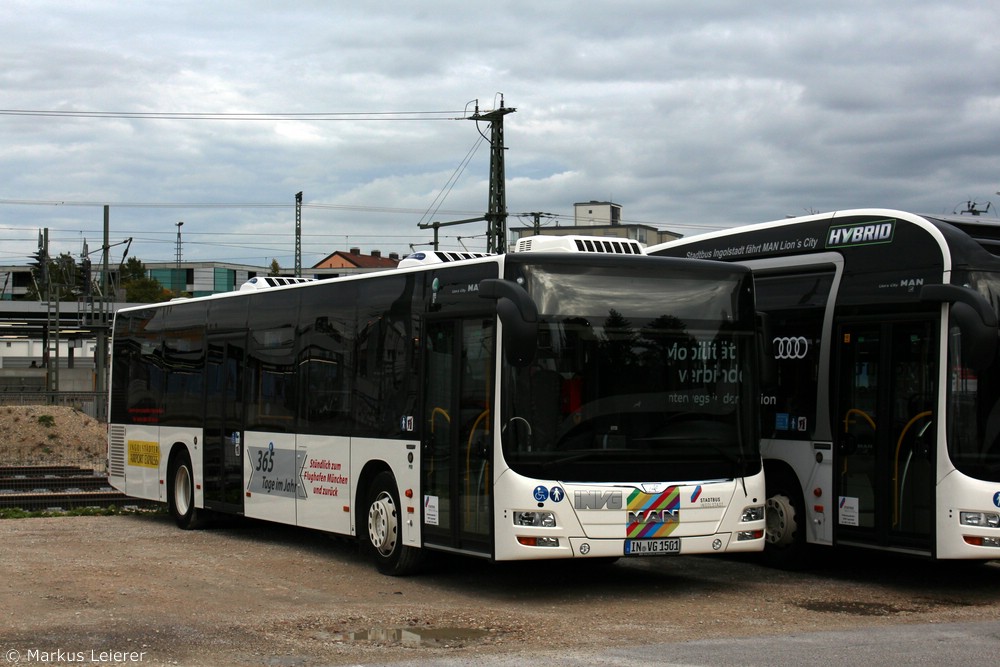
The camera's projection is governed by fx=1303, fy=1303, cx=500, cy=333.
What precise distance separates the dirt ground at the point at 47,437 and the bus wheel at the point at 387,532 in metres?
24.1

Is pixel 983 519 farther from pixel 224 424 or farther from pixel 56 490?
pixel 56 490

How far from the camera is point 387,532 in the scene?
13.0 metres

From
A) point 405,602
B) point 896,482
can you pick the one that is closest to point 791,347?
point 896,482

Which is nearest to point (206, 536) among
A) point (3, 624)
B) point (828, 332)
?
point (3, 624)

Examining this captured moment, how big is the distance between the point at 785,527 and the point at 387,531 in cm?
401

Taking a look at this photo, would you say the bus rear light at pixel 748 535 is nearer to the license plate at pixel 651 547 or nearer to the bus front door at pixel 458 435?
the license plate at pixel 651 547

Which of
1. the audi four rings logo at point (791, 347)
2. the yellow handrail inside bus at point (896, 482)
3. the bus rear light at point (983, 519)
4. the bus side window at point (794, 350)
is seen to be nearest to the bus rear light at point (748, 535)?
the yellow handrail inside bus at point (896, 482)

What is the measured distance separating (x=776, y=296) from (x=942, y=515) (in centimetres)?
323

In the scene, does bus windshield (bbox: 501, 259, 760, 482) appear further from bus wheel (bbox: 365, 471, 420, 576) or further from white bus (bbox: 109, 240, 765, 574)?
bus wheel (bbox: 365, 471, 420, 576)

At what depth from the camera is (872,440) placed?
471 inches

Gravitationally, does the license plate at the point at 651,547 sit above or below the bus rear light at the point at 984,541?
below

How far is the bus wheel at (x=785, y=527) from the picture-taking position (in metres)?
13.1

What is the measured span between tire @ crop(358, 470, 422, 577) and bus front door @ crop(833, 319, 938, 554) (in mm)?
4191

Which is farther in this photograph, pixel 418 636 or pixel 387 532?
pixel 387 532
